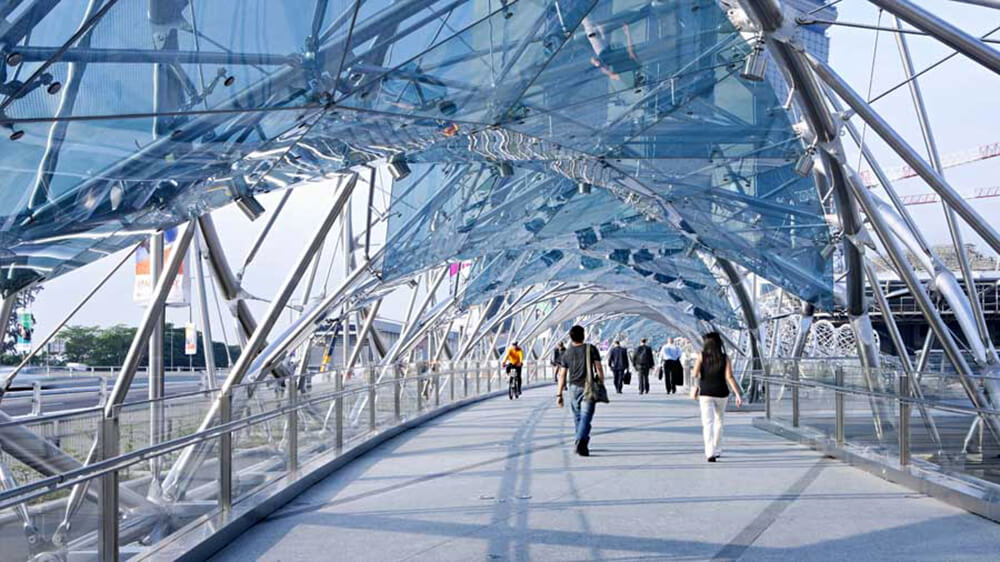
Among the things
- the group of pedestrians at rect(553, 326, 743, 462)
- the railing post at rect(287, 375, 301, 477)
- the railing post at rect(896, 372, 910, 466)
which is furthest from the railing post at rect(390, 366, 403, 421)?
the railing post at rect(896, 372, 910, 466)

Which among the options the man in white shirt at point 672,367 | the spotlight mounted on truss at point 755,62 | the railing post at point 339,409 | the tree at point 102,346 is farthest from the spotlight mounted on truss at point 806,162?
the tree at point 102,346

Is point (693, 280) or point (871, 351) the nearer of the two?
point (871, 351)

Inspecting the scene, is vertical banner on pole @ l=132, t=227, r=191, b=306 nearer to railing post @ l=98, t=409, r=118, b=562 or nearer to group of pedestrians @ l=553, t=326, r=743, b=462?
group of pedestrians @ l=553, t=326, r=743, b=462

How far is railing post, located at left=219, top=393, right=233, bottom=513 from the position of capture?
354 inches

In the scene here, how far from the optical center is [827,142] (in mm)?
15922

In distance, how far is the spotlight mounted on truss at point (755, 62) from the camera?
14086 millimetres

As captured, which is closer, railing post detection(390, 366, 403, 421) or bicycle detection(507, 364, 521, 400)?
railing post detection(390, 366, 403, 421)

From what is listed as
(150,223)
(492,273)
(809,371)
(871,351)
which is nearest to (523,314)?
(492,273)

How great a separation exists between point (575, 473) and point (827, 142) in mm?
6340

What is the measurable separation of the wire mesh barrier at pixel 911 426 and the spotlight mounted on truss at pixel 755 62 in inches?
146

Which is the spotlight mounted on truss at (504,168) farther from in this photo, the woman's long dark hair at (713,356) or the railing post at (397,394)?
the woman's long dark hair at (713,356)

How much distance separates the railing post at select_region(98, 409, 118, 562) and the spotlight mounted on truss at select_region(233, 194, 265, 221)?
21.5 ft

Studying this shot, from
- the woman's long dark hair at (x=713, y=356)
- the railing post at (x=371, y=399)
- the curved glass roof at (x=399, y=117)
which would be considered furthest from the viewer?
the railing post at (x=371, y=399)

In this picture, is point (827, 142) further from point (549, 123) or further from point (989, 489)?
point (989, 489)
